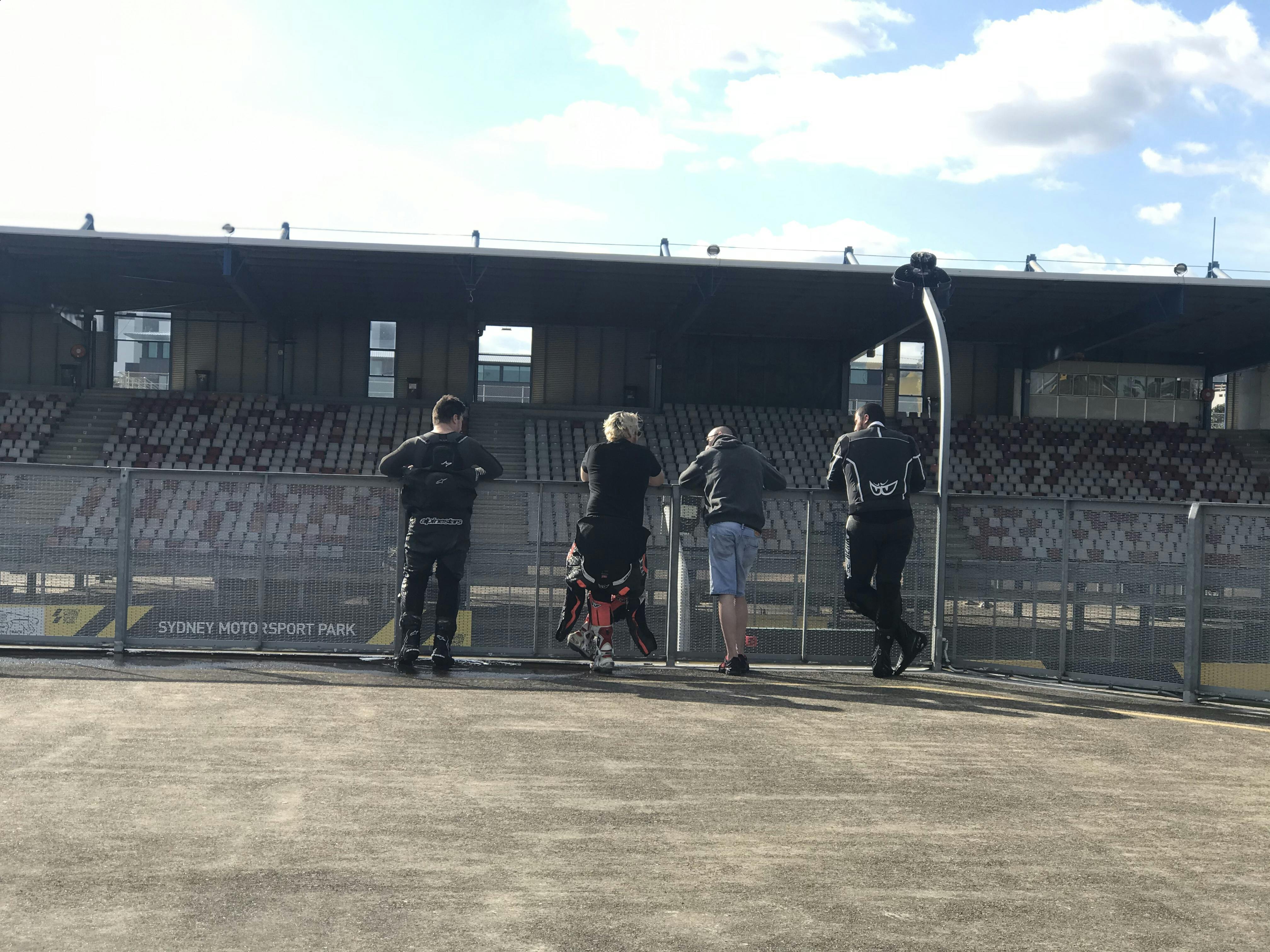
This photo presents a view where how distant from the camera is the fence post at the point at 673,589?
825 cm

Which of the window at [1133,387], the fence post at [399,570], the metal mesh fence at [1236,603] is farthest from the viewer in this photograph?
the window at [1133,387]

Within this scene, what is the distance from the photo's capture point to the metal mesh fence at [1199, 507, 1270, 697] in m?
7.14

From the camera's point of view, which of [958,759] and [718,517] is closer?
[958,759]

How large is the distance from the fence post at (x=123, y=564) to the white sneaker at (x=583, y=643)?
10.1ft

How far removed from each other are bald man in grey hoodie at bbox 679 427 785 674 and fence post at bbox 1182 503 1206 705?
2.58m

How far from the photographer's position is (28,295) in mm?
28156

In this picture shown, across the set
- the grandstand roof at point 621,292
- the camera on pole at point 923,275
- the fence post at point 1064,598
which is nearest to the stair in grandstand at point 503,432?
the grandstand roof at point 621,292

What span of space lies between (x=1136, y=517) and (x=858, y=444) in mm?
1924

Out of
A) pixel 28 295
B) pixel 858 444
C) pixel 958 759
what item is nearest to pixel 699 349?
pixel 28 295

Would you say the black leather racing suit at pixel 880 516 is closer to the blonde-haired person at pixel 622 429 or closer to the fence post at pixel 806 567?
the fence post at pixel 806 567

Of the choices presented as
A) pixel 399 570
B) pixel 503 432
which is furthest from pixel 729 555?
pixel 503 432

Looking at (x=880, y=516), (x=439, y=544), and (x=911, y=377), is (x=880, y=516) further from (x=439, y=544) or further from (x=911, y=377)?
(x=911, y=377)

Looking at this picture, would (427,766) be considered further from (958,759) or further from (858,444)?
(858,444)

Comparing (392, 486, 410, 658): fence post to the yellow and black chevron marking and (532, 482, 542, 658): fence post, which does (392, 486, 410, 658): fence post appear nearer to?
(532, 482, 542, 658): fence post
